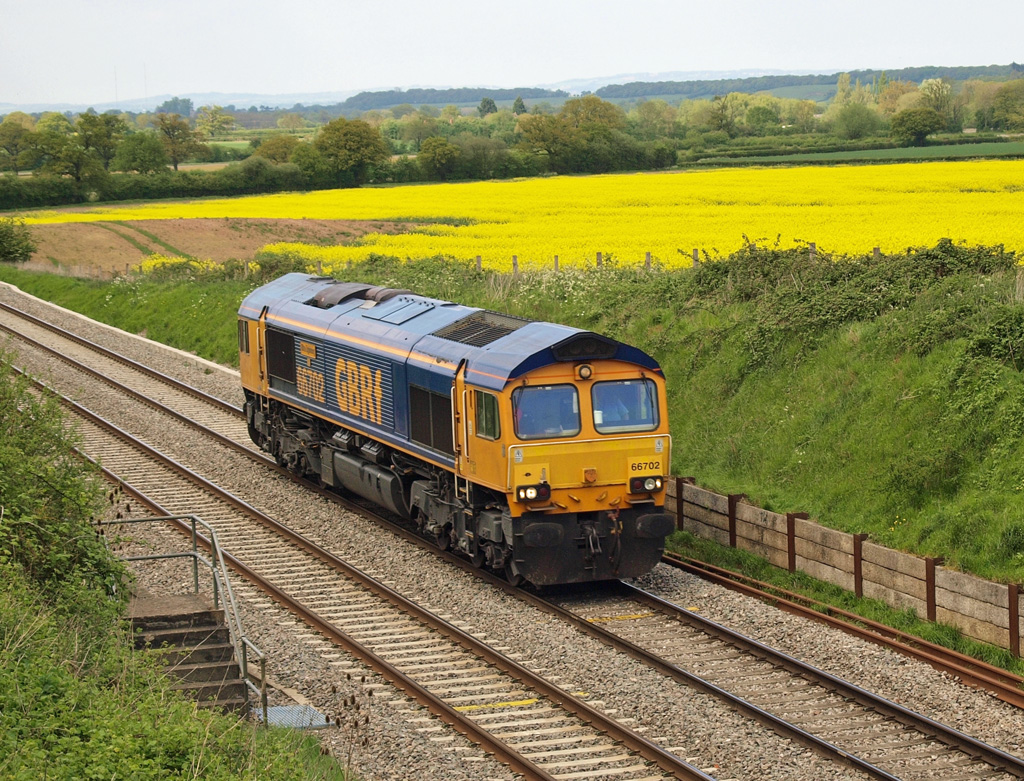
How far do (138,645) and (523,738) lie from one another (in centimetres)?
380

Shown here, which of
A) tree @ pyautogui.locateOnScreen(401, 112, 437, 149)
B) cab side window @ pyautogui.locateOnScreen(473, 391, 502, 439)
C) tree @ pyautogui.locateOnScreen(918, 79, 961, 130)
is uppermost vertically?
tree @ pyautogui.locateOnScreen(401, 112, 437, 149)

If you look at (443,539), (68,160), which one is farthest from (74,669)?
(68,160)

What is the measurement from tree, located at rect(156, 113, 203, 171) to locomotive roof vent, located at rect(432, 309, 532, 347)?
357 ft

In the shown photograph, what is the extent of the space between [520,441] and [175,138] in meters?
116

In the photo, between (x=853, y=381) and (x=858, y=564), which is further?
(x=853, y=381)

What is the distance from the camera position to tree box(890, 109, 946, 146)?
3563 inches

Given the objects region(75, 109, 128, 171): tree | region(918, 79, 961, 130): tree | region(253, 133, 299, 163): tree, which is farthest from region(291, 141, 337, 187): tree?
region(918, 79, 961, 130): tree

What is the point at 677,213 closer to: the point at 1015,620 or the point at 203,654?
the point at 1015,620

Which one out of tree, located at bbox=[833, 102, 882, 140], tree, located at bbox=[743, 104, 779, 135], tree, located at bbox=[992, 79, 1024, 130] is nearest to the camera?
tree, located at bbox=[992, 79, 1024, 130]

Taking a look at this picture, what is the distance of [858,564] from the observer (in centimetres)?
1475

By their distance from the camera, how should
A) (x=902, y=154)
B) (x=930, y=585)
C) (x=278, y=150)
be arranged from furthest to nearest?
1. (x=278, y=150)
2. (x=902, y=154)
3. (x=930, y=585)

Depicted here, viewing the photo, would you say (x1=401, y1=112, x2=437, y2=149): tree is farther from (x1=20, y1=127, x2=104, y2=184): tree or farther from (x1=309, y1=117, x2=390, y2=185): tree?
(x1=20, y1=127, x2=104, y2=184): tree

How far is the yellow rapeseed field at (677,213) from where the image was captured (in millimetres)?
35656

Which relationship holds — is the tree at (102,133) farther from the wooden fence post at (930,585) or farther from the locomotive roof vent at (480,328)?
the wooden fence post at (930,585)
